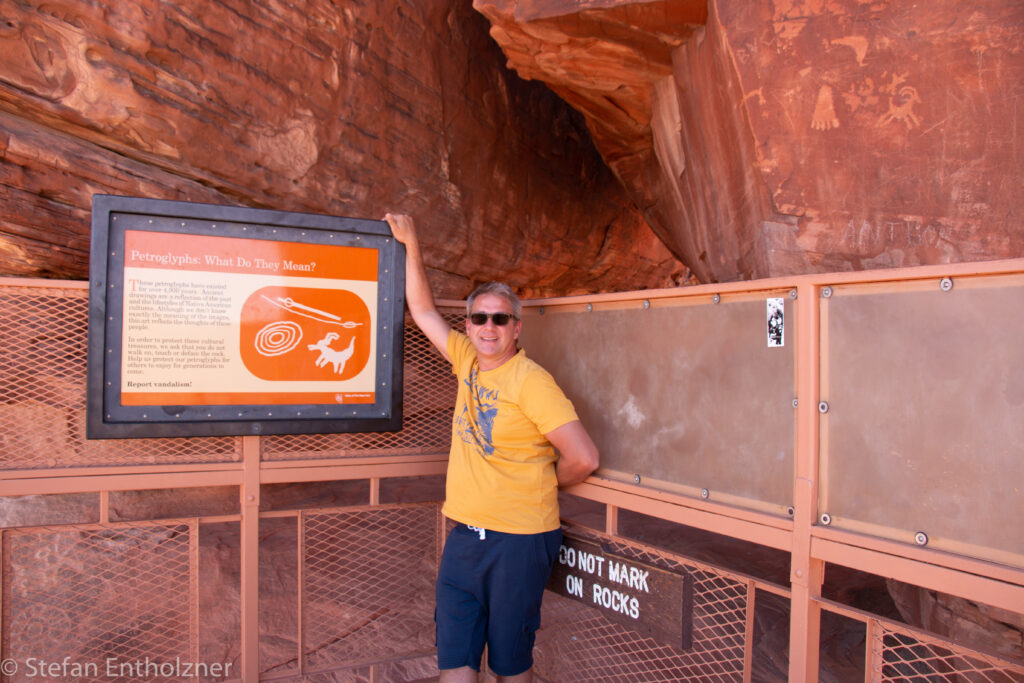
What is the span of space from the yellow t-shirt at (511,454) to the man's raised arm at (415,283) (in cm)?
50

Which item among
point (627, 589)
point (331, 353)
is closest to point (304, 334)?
point (331, 353)

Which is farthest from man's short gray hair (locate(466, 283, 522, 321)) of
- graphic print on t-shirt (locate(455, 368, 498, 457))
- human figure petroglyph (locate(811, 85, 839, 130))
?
human figure petroglyph (locate(811, 85, 839, 130))

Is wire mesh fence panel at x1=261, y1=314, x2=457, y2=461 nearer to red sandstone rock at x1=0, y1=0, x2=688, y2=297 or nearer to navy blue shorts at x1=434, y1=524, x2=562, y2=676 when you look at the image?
navy blue shorts at x1=434, y1=524, x2=562, y2=676

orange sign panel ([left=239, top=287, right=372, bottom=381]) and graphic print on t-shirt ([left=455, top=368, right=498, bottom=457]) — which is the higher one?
orange sign panel ([left=239, top=287, right=372, bottom=381])

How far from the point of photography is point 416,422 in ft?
10.7

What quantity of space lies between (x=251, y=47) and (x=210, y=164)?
97cm

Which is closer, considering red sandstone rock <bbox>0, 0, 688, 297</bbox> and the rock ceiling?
the rock ceiling

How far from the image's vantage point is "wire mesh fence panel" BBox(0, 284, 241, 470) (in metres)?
2.63

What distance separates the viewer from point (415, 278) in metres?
3.02

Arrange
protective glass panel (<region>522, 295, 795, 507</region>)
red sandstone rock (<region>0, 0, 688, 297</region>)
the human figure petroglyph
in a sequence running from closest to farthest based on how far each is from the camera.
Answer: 1. protective glass panel (<region>522, 295, 795, 507</region>)
2. the human figure petroglyph
3. red sandstone rock (<region>0, 0, 688, 297</region>)

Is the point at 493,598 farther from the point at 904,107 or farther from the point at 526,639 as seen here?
the point at 904,107

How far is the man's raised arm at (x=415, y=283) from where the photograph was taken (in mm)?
2963

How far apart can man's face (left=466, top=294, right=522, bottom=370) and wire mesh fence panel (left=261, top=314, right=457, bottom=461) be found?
26.7 inches

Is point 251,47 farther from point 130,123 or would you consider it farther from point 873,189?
point 873,189
